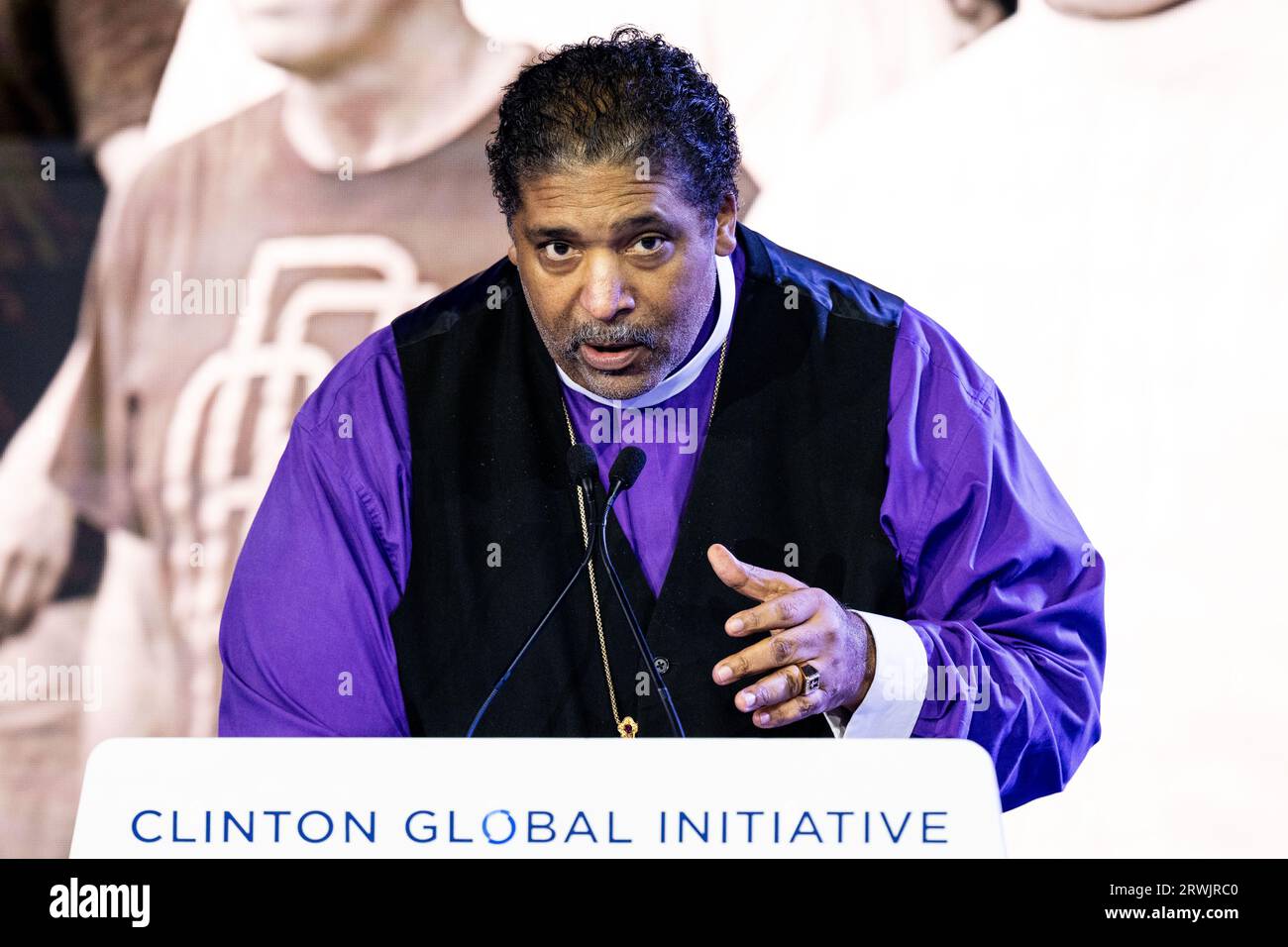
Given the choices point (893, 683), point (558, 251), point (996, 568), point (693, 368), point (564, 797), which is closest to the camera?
point (564, 797)

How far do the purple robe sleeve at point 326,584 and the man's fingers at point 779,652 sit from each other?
681mm

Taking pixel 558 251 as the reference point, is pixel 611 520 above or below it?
below

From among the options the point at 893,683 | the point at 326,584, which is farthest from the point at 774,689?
the point at 326,584

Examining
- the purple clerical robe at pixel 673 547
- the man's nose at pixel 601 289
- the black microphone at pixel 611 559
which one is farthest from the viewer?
the purple clerical robe at pixel 673 547

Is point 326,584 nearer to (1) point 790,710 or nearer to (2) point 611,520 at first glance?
(2) point 611,520

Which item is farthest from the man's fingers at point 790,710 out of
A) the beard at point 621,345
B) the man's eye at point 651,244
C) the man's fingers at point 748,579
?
the man's eye at point 651,244

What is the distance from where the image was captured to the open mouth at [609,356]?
7.62 feet

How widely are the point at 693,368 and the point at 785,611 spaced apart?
2.06 feet

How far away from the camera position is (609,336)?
2295mm

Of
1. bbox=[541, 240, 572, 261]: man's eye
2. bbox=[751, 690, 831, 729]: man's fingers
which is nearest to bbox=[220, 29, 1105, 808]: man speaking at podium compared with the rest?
bbox=[541, 240, 572, 261]: man's eye

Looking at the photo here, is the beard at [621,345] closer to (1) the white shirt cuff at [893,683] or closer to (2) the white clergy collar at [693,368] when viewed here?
(2) the white clergy collar at [693,368]

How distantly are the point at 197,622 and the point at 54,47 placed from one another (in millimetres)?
1131
